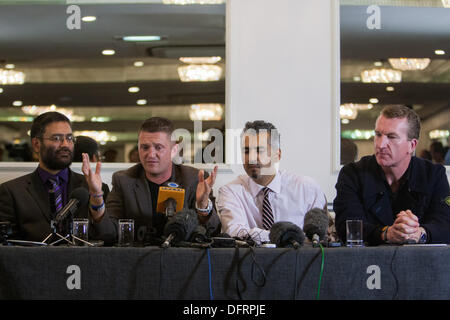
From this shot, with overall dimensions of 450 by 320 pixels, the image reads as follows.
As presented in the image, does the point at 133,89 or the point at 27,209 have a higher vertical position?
the point at 133,89

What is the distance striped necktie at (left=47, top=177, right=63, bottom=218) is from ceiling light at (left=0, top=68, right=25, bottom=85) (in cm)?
98

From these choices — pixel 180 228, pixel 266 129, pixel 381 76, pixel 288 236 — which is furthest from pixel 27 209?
pixel 381 76

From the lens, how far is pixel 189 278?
227 cm

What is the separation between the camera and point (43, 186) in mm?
3418

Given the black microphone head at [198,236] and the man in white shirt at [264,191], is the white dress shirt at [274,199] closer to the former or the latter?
the man in white shirt at [264,191]

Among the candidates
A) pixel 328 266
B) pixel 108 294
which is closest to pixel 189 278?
pixel 108 294

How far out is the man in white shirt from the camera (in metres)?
3.32

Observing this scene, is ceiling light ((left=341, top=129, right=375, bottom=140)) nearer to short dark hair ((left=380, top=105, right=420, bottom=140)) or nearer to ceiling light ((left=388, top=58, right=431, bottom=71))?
ceiling light ((left=388, top=58, right=431, bottom=71))

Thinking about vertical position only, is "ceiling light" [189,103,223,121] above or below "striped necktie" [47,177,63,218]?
above

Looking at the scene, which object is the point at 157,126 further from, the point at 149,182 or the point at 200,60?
the point at 200,60

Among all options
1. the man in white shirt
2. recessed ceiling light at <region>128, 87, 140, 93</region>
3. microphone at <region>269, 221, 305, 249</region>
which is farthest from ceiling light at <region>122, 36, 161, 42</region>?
microphone at <region>269, 221, 305, 249</region>

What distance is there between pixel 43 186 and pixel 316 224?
5.02ft

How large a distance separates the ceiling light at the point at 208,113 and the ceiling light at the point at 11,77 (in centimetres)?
108
